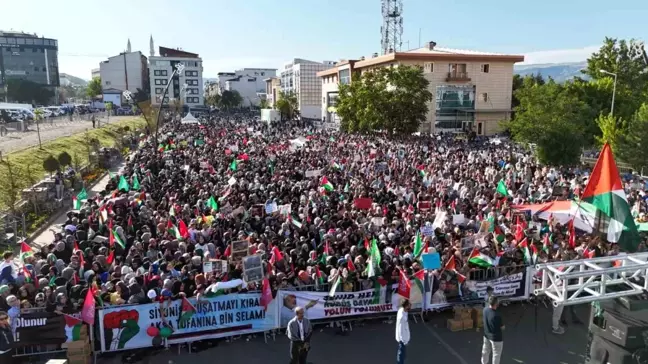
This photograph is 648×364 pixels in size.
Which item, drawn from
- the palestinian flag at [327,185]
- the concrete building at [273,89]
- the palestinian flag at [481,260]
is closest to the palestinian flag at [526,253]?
the palestinian flag at [481,260]

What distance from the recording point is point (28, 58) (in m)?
120

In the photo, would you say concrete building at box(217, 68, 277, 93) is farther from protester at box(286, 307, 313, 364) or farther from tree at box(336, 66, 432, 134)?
protester at box(286, 307, 313, 364)

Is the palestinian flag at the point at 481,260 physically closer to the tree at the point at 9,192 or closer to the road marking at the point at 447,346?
the road marking at the point at 447,346

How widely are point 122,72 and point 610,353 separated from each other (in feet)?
429

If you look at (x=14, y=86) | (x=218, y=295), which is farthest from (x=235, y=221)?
(x=14, y=86)

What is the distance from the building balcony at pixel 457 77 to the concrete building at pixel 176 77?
76379 mm

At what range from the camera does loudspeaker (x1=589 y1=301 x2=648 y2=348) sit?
20.7ft

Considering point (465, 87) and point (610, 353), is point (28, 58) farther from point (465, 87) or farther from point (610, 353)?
point (610, 353)

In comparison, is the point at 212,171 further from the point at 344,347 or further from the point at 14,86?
the point at 14,86

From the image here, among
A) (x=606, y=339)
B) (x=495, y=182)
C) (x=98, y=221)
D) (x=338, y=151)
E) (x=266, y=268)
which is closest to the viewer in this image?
(x=606, y=339)

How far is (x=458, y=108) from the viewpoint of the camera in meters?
54.0

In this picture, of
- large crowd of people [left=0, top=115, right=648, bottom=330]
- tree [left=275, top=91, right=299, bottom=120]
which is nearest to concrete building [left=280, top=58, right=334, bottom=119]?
tree [left=275, top=91, right=299, bottom=120]

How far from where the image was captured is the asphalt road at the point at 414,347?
28.3 ft

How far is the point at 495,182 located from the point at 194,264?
13.8 m
